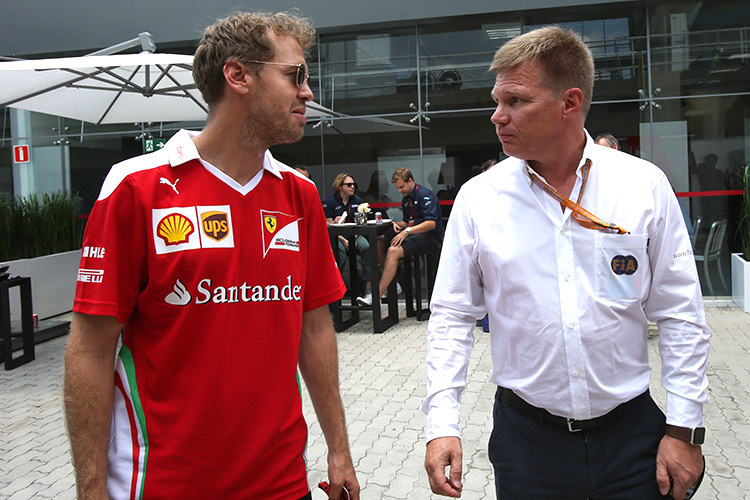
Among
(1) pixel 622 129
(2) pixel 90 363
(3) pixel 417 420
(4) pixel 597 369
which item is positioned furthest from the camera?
(1) pixel 622 129

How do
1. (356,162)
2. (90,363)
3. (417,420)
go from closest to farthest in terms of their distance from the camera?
(90,363)
(417,420)
(356,162)

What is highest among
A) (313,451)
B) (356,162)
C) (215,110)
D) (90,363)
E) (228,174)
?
(356,162)

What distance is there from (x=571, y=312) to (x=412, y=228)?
7439 millimetres

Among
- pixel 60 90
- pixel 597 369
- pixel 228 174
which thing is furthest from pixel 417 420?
pixel 60 90

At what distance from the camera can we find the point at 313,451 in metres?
4.95

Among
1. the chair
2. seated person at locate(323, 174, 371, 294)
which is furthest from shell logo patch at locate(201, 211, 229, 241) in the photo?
the chair

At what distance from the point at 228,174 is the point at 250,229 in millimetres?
172

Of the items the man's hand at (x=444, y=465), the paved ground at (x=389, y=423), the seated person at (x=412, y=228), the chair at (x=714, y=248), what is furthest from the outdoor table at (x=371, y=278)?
the man's hand at (x=444, y=465)

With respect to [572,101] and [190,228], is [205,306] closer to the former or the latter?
[190,228]

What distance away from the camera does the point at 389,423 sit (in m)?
5.58

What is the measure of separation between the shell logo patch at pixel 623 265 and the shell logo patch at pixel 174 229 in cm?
121

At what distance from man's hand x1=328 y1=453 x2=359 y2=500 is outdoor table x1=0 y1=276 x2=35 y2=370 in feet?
20.1

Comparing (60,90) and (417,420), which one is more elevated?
(60,90)

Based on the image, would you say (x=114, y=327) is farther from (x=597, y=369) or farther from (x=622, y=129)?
(x=622, y=129)
